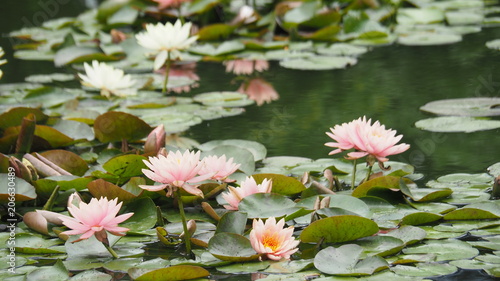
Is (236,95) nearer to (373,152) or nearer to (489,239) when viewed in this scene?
(373,152)

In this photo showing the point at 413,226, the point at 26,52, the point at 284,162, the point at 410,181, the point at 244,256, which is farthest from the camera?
the point at 26,52

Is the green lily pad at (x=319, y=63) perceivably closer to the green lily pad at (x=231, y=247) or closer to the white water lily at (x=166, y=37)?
the white water lily at (x=166, y=37)

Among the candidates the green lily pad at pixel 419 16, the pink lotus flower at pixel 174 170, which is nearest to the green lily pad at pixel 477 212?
the pink lotus flower at pixel 174 170

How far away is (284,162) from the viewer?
2.62 metres

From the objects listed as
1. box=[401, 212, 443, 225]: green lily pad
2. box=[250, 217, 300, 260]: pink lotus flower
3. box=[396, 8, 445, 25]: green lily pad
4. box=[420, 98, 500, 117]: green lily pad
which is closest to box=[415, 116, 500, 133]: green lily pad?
box=[420, 98, 500, 117]: green lily pad

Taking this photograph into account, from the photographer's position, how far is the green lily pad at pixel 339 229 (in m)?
1.87

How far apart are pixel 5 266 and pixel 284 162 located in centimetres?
107

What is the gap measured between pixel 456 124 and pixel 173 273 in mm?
1647

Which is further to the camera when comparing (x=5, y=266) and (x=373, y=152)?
(x=373, y=152)

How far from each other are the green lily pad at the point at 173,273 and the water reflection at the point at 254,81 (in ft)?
6.34

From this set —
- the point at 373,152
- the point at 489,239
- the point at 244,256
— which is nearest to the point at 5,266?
the point at 244,256

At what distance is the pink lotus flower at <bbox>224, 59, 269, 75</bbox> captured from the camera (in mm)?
4297

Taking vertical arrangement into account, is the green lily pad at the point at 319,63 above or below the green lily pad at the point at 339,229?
above

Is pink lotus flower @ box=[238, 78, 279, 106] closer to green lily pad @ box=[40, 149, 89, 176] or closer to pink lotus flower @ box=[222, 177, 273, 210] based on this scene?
green lily pad @ box=[40, 149, 89, 176]
